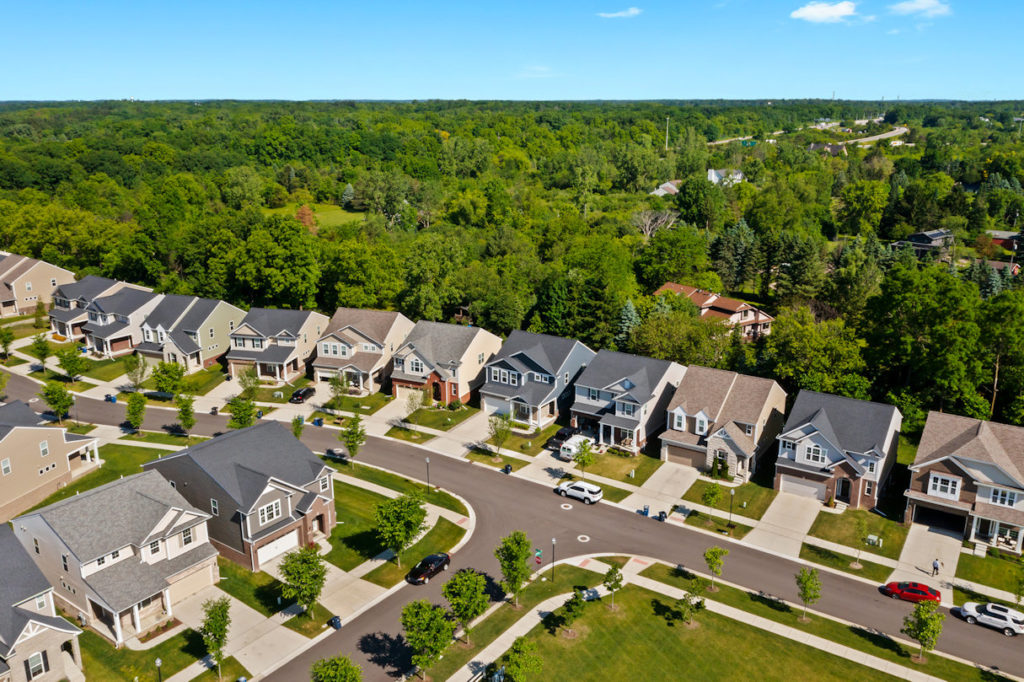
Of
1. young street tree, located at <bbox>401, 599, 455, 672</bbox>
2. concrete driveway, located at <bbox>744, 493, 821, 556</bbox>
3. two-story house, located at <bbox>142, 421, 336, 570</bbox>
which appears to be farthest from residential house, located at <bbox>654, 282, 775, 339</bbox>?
young street tree, located at <bbox>401, 599, 455, 672</bbox>

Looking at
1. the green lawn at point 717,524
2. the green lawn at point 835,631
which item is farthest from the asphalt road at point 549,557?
the green lawn at point 717,524

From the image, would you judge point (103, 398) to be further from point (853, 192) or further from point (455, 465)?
Result: point (853, 192)

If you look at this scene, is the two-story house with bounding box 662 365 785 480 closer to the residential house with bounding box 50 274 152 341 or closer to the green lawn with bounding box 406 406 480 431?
the green lawn with bounding box 406 406 480 431

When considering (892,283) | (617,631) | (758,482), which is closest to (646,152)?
(892,283)

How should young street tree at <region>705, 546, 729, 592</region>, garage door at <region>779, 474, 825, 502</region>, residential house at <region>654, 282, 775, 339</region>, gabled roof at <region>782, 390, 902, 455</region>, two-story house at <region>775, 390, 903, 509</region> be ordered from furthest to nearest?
residential house at <region>654, 282, 775, 339</region>, garage door at <region>779, 474, 825, 502</region>, gabled roof at <region>782, 390, 902, 455</region>, two-story house at <region>775, 390, 903, 509</region>, young street tree at <region>705, 546, 729, 592</region>

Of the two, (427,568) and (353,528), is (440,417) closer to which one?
(353,528)

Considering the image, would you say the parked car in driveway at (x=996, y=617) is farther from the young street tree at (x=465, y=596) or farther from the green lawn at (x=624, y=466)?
the young street tree at (x=465, y=596)
